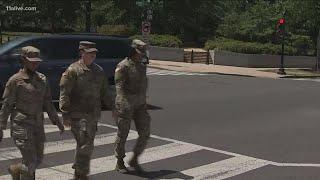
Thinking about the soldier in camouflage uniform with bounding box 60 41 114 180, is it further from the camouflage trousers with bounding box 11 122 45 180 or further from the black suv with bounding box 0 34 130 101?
the black suv with bounding box 0 34 130 101

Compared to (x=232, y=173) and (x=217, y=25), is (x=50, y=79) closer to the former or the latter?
(x=232, y=173)

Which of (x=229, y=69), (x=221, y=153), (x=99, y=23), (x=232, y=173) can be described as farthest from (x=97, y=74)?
(x=99, y=23)

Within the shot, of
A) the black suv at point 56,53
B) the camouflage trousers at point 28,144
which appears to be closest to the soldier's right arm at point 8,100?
the camouflage trousers at point 28,144

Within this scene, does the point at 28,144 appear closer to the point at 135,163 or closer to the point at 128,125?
the point at 128,125

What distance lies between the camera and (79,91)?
7680 mm

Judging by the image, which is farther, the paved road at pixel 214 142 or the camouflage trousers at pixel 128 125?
the paved road at pixel 214 142

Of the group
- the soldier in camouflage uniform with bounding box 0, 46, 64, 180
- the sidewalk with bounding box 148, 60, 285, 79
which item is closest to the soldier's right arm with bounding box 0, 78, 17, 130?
the soldier in camouflage uniform with bounding box 0, 46, 64, 180

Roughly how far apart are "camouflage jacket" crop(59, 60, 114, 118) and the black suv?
298 inches

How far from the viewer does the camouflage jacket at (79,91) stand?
764cm

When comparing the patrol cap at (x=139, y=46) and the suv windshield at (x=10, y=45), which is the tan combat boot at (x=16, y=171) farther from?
the suv windshield at (x=10, y=45)

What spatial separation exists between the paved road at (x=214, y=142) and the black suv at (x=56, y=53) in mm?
1654

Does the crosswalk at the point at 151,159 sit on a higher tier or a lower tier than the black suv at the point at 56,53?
lower

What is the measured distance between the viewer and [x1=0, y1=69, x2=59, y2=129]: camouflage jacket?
6.86 metres

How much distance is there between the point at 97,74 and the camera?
7770 mm
